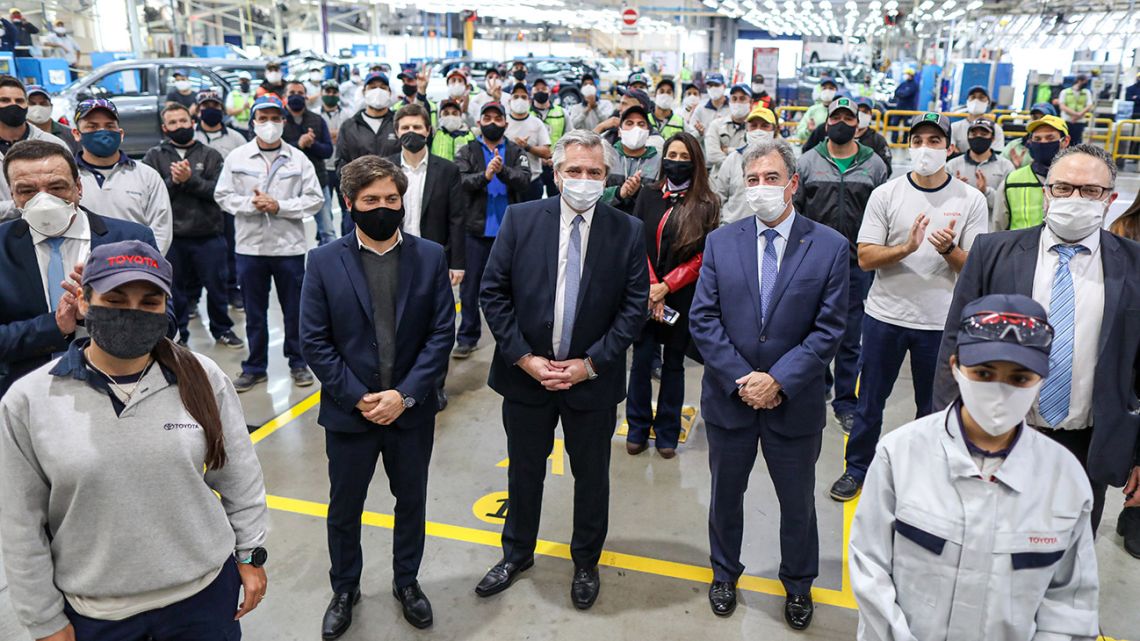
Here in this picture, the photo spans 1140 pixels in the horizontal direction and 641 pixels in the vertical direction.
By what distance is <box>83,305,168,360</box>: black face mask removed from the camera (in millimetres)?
2123

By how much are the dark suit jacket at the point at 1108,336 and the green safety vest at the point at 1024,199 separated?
6.35 ft

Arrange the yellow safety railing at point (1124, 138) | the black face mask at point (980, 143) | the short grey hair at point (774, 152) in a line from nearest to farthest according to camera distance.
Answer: the short grey hair at point (774, 152) → the black face mask at point (980, 143) → the yellow safety railing at point (1124, 138)

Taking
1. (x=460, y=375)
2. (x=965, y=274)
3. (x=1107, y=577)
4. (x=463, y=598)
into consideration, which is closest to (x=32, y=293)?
(x=463, y=598)

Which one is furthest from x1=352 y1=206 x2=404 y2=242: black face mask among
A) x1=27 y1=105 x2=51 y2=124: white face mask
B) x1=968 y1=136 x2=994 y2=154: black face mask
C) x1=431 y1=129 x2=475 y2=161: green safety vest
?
x1=968 y1=136 x2=994 y2=154: black face mask

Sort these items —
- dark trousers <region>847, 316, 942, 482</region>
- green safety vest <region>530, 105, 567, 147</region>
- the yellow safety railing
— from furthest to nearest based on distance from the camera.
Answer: the yellow safety railing, green safety vest <region>530, 105, 567, 147</region>, dark trousers <region>847, 316, 942, 482</region>

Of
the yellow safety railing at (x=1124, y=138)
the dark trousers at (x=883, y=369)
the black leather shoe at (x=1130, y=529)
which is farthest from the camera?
the yellow safety railing at (x=1124, y=138)

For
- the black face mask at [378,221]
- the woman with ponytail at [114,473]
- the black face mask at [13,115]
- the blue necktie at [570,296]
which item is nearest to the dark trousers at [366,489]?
the blue necktie at [570,296]

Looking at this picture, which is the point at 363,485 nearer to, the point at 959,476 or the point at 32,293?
the point at 32,293

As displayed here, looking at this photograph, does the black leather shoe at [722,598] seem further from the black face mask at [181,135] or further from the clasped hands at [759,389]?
the black face mask at [181,135]

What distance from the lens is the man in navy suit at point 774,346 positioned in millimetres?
3387

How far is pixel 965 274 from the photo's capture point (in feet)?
10.5

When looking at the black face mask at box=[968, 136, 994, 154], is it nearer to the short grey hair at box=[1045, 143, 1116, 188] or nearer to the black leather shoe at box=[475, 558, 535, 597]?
the short grey hair at box=[1045, 143, 1116, 188]

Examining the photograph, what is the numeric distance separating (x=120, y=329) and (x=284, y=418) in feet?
12.3

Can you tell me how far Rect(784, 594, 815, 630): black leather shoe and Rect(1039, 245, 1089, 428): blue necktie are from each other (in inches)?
50.0
